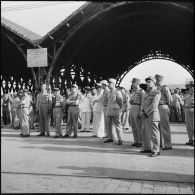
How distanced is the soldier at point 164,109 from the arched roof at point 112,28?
2.71 m

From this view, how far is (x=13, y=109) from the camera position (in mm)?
17078

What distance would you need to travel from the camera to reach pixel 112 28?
19125 millimetres

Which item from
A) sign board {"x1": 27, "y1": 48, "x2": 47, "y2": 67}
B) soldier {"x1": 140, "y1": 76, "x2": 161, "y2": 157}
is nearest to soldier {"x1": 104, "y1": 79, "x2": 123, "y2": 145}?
soldier {"x1": 140, "y1": 76, "x2": 161, "y2": 157}

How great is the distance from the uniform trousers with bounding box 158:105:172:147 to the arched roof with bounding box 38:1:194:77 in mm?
2969

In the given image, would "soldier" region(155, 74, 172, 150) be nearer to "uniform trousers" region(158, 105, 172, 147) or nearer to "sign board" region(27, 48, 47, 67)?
"uniform trousers" region(158, 105, 172, 147)

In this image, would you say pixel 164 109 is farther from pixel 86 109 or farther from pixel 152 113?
pixel 86 109

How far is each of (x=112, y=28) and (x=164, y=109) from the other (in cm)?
1169

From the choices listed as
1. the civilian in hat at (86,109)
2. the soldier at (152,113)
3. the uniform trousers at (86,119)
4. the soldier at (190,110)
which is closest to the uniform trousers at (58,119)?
the civilian in hat at (86,109)

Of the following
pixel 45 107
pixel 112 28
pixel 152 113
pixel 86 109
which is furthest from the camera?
pixel 112 28

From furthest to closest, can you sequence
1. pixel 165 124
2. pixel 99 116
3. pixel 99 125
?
pixel 99 116 < pixel 99 125 < pixel 165 124

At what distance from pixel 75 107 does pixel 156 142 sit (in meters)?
4.52

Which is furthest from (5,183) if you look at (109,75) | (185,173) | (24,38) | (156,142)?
(109,75)

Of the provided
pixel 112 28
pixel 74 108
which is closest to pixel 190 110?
pixel 74 108

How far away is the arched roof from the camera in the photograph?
14828mm
